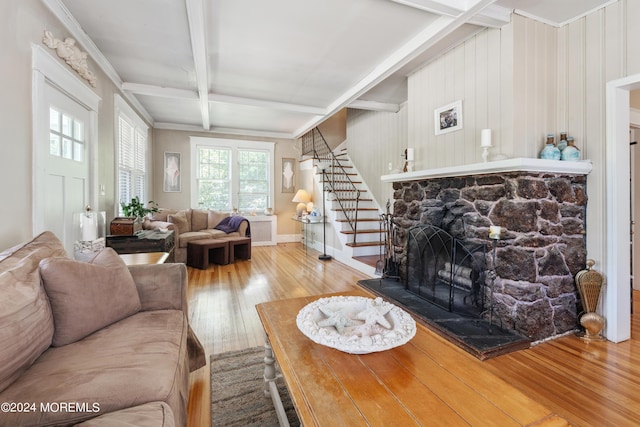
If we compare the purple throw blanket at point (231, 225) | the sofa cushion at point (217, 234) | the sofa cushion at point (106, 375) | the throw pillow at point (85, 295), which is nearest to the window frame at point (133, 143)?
the sofa cushion at point (217, 234)

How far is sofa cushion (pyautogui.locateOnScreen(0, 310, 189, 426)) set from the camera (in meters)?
0.93

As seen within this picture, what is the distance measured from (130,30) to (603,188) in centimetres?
432

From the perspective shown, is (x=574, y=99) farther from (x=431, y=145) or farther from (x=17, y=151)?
(x=17, y=151)

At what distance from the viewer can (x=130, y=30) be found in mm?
→ 2666

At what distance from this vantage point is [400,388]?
0.99 m

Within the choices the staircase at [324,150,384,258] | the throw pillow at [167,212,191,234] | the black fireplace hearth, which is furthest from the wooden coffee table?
the throw pillow at [167,212,191,234]

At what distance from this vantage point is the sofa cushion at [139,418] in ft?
2.77

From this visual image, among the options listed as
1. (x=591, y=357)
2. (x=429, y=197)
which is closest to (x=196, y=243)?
(x=429, y=197)

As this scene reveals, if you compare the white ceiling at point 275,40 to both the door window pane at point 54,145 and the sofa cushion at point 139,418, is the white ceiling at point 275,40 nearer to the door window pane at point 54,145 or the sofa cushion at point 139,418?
the door window pane at point 54,145

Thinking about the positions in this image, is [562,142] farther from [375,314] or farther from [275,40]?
Result: [275,40]

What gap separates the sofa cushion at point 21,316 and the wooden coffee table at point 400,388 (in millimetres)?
899

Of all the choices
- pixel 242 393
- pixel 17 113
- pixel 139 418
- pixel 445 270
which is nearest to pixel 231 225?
pixel 17 113

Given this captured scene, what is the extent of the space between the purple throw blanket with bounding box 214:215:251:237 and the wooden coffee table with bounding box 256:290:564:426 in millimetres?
4286

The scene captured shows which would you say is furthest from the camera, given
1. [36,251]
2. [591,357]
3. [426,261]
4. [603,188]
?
[426,261]
